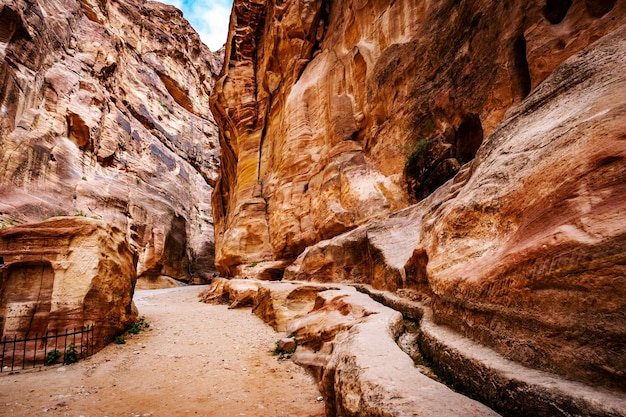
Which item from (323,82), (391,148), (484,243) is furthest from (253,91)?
(484,243)

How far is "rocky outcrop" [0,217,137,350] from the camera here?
6122 millimetres

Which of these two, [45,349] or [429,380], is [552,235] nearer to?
[429,380]

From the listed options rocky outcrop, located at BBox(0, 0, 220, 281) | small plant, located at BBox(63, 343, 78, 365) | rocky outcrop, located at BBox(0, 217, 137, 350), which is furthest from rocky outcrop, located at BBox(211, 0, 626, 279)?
rocky outcrop, located at BBox(0, 0, 220, 281)

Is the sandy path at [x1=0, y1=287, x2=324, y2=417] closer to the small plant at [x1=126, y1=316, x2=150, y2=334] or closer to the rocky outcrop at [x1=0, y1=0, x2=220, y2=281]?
the small plant at [x1=126, y1=316, x2=150, y2=334]

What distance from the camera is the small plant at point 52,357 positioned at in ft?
18.7

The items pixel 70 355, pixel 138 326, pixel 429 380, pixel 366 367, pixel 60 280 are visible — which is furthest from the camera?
pixel 138 326

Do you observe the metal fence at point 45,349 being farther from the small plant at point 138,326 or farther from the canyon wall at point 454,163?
the canyon wall at point 454,163

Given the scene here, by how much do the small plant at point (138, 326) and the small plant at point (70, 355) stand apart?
1.72 m

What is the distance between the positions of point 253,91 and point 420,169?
1690cm

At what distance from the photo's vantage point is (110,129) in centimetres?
2769

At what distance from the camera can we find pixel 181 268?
29406mm

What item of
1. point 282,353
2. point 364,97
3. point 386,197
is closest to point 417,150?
point 386,197

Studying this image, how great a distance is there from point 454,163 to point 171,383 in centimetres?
839

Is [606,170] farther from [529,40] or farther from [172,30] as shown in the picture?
[172,30]
